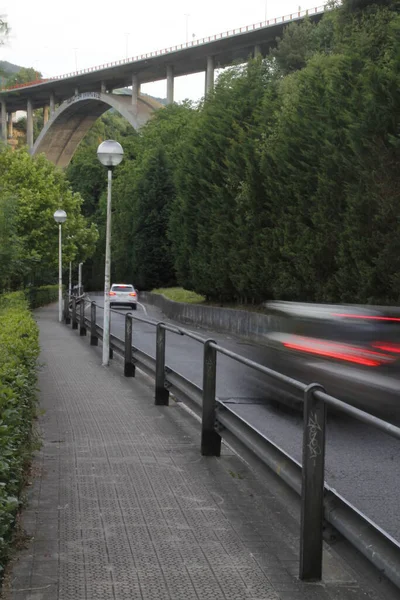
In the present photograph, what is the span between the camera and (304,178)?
2633 cm

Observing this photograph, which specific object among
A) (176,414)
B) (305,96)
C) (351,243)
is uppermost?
(305,96)

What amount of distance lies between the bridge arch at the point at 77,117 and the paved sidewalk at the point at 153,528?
3334 inches

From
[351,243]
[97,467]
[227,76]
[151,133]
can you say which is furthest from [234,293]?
[151,133]

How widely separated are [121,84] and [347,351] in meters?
93.3

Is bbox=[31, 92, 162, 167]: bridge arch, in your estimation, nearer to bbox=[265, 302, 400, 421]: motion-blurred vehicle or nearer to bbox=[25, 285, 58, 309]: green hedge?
bbox=[25, 285, 58, 309]: green hedge

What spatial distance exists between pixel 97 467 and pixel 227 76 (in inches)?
1379

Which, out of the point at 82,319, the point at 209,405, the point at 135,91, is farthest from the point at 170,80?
the point at 209,405

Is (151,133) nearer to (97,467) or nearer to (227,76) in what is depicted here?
(227,76)

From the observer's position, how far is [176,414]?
401 inches

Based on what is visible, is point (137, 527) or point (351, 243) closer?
point (137, 527)

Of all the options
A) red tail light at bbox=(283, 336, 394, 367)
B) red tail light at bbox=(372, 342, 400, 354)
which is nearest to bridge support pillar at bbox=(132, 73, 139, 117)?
red tail light at bbox=(283, 336, 394, 367)

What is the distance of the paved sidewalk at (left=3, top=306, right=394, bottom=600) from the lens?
432cm

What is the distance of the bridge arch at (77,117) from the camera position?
92688 mm

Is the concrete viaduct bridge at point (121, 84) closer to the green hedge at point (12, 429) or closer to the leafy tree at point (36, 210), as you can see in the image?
the leafy tree at point (36, 210)
